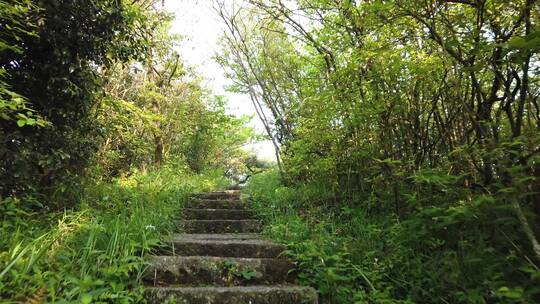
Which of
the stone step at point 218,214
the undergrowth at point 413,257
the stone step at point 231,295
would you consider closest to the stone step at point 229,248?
the undergrowth at point 413,257

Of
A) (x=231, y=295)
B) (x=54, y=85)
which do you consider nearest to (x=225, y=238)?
(x=231, y=295)

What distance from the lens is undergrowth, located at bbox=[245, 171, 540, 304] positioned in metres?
1.94

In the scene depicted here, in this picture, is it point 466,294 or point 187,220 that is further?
point 187,220

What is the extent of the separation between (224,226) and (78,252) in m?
2.18

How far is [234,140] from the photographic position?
16.3 m

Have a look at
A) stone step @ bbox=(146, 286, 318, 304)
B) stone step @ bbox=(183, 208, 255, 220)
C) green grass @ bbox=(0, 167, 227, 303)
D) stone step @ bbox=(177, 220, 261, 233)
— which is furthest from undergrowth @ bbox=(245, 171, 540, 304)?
green grass @ bbox=(0, 167, 227, 303)

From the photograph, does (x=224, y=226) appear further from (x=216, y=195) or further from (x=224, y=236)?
(x=216, y=195)

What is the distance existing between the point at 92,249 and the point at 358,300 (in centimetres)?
206

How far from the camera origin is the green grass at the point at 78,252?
6.72ft

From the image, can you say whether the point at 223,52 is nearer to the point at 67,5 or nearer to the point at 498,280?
the point at 67,5

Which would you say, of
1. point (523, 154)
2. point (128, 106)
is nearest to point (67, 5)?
point (128, 106)

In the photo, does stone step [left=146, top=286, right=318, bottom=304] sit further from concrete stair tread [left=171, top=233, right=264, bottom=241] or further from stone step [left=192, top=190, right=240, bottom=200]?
stone step [left=192, top=190, right=240, bottom=200]

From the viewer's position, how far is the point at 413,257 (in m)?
2.71

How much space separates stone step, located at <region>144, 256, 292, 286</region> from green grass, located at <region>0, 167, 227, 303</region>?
0.21 metres
